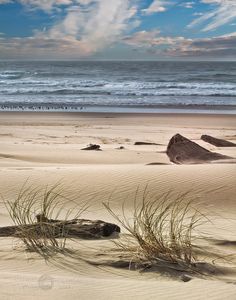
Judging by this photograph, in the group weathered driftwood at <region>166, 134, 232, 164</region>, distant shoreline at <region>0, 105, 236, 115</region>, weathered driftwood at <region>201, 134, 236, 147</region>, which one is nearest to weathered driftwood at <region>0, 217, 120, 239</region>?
weathered driftwood at <region>166, 134, 232, 164</region>

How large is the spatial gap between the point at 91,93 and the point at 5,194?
24.9 metres

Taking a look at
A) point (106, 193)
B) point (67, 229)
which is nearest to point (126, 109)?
point (106, 193)

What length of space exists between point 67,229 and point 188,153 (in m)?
5.19

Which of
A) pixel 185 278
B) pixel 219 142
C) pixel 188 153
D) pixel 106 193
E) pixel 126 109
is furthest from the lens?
pixel 126 109

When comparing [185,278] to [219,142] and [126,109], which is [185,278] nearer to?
[219,142]

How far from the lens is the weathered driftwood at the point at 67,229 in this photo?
3664mm

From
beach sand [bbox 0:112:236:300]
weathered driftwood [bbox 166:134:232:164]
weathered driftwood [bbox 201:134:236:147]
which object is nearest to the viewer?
beach sand [bbox 0:112:236:300]

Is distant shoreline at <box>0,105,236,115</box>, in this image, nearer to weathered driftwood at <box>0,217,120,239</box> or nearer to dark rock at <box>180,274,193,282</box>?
weathered driftwood at <box>0,217,120,239</box>

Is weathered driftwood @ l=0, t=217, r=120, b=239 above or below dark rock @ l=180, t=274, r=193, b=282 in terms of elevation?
above

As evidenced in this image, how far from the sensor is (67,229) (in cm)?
388

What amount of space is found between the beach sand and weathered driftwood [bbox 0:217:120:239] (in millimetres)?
137

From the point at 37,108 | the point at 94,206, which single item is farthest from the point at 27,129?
the point at 94,206

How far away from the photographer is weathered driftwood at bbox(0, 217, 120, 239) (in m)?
3.66

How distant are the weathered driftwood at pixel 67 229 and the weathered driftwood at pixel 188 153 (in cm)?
454
